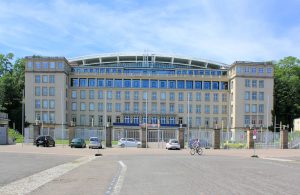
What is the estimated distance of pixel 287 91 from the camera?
109m

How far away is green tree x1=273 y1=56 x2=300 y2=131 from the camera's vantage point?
10661cm

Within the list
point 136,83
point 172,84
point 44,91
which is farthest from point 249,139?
point 44,91

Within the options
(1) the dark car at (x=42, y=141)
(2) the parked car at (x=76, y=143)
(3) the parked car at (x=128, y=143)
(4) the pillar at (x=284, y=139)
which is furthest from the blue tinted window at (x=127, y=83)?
(4) the pillar at (x=284, y=139)

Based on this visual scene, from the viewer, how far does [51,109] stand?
347 ft

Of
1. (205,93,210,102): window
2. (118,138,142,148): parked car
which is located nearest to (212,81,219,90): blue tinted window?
(205,93,210,102): window

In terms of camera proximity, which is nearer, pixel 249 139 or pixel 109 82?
pixel 249 139

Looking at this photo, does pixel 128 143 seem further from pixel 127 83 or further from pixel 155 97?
pixel 127 83

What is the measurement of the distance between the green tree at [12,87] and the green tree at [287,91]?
6083cm

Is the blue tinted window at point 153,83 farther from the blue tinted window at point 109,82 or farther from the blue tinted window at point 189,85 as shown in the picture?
the blue tinted window at point 109,82

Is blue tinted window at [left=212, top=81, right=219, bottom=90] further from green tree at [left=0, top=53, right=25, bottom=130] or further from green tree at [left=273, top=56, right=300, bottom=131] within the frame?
green tree at [left=0, top=53, right=25, bottom=130]

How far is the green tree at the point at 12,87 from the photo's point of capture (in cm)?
10531

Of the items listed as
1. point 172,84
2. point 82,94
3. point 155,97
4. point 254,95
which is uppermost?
point 172,84

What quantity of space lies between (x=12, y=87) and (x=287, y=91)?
6592 cm

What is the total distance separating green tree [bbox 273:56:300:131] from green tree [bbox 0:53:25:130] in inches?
2395
